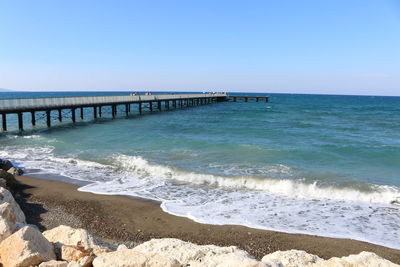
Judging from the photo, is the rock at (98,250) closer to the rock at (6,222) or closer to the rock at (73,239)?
the rock at (73,239)

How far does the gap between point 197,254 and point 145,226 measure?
180 inches

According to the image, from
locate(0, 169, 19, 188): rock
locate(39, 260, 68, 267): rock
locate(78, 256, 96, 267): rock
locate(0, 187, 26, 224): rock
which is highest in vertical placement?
locate(39, 260, 68, 267): rock

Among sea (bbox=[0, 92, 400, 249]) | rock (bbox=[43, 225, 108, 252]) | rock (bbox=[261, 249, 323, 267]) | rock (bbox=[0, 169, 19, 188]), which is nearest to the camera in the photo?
rock (bbox=[261, 249, 323, 267])

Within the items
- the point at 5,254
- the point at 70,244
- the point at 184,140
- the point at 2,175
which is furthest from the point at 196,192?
the point at 184,140

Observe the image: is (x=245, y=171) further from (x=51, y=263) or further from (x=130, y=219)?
(x=51, y=263)

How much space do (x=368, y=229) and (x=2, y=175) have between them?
36.3 feet

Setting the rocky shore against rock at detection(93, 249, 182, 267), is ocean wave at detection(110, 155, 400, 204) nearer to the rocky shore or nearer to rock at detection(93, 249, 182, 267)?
the rocky shore

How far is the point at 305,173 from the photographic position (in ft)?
48.0

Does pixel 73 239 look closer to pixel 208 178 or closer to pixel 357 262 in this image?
pixel 357 262

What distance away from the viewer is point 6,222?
16.4 feet

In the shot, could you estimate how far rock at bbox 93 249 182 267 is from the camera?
162 inches

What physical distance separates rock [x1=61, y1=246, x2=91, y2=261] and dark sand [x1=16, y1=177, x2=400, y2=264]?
10.3ft

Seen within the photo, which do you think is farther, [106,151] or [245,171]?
[106,151]

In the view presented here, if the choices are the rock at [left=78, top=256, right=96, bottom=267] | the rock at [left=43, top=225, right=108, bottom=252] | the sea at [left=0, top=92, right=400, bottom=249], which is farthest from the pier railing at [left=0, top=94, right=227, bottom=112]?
the rock at [left=78, top=256, right=96, bottom=267]
